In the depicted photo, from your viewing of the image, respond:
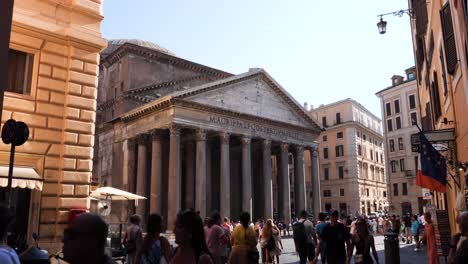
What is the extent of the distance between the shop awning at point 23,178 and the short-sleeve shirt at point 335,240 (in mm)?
5884

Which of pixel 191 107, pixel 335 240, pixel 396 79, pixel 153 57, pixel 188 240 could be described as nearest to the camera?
pixel 188 240

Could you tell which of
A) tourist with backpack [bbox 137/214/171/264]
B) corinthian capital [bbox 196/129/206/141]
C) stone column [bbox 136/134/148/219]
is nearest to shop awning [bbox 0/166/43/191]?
tourist with backpack [bbox 137/214/171/264]

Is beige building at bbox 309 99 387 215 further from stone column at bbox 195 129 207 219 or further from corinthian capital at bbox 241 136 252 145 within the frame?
stone column at bbox 195 129 207 219

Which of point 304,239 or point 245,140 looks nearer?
point 304,239

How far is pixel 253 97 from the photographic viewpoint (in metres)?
31.8

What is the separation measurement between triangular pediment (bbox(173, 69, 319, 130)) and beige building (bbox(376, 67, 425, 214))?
43.3 feet

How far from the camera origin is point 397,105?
44.8 metres

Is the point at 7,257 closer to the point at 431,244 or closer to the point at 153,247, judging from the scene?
the point at 153,247

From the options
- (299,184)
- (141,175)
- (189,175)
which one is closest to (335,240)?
(141,175)

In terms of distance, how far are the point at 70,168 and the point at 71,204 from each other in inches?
31.8

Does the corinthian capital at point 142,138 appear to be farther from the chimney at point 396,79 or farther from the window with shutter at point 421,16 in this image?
the chimney at point 396,79

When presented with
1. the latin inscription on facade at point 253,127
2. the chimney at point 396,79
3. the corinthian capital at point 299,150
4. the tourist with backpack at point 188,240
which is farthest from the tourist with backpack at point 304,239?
the chimney at point 396,79

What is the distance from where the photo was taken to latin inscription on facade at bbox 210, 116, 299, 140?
2925cm

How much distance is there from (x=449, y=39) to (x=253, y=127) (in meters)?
22.9
